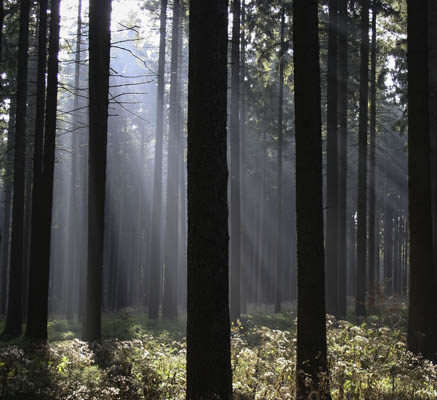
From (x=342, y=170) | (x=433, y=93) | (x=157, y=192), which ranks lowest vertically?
(x=157, y=192)

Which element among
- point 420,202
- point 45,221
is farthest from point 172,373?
point 45,221

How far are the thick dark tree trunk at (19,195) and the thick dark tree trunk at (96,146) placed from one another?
4331mm

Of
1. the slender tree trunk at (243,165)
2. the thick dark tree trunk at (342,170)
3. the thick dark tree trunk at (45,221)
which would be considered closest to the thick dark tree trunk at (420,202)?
the thick dark tree trunk at (342,170)

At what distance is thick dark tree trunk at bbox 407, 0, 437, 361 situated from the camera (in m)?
10.1

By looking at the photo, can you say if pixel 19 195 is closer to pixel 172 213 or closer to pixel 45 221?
pixel 45 221

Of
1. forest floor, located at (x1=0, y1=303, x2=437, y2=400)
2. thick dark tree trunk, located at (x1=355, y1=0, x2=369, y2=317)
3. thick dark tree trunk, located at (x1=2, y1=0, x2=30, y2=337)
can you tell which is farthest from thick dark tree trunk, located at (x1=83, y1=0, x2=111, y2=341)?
thick dark tree trunk, located at (x1=355, y1=0, x2=369, y2=317)

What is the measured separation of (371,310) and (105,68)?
59.1ft

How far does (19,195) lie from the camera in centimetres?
1551

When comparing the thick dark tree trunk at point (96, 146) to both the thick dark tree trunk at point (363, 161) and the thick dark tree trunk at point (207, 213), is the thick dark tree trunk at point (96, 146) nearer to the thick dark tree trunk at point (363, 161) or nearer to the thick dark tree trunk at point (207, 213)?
the thick dark tree trunk at point (207, 213)

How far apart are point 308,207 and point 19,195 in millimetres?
11538

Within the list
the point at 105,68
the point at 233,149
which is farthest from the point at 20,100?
the point at 233,149

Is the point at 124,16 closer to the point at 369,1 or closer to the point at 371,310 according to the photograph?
the point at 369,1

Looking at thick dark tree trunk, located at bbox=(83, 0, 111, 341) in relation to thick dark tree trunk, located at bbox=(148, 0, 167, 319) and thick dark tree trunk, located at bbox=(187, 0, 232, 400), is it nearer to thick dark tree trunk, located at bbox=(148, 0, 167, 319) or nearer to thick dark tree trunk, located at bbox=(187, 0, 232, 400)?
thick dark tree trunk, located at bbox=(187, 0, 232, 400)

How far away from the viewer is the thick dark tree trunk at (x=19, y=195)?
1494cm
